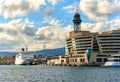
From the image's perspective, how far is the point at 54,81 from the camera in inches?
3226

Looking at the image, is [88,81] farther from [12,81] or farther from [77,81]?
[12,81]

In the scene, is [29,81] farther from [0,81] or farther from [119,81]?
[119,81]

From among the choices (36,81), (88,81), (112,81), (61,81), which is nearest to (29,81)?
(36,81)

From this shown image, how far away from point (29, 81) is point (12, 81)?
→ 3.91 metres

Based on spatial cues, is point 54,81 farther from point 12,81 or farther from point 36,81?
point 12,81

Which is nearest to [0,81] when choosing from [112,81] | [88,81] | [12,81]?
[12,81]

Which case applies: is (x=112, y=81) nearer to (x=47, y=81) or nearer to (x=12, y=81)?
(x=47, y=81)

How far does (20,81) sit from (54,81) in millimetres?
7595

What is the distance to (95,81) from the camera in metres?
81.1

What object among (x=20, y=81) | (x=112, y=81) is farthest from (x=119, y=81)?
(x=20, y=81)

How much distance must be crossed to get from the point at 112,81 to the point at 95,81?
12.7 ft

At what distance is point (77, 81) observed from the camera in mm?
82062

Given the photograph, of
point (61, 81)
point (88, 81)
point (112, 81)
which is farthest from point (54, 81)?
point (112, 81)

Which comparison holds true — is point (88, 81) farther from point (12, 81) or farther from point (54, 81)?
point (12, 81)
